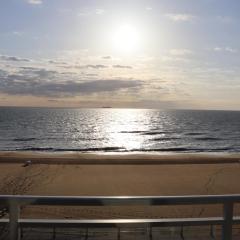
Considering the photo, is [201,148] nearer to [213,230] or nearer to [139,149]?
[139,149]

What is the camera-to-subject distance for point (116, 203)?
274cm

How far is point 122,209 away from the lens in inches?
555

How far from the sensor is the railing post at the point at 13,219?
108 inches

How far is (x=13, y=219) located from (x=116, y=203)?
2.16 ft

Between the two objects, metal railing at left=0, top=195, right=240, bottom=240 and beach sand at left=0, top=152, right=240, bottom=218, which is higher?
metal railing at left=0, top=195, right=240, bottom=240

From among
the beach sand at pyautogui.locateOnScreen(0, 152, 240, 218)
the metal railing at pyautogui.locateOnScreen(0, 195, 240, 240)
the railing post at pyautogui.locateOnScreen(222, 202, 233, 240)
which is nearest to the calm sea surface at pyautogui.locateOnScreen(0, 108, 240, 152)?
the beach sand at pyautogui.locateOnScreen(0, 152, 240, 218)

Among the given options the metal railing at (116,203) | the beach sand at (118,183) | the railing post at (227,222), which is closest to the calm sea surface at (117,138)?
the beach sand at (118,183)

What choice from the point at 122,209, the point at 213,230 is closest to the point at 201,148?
the point at 122,209

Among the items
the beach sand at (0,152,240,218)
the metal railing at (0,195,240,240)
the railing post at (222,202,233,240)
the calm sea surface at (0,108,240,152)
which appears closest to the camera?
the metal railing at (0,195,240,240)

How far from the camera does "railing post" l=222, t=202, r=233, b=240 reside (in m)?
2.90

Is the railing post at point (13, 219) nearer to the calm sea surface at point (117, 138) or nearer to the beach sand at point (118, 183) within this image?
the beach sand at point (118, 183)

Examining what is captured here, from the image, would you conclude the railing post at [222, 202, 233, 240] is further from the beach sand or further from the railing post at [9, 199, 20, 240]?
the beach sand

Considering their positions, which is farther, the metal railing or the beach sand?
the beach sand

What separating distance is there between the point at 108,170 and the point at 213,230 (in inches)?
890
